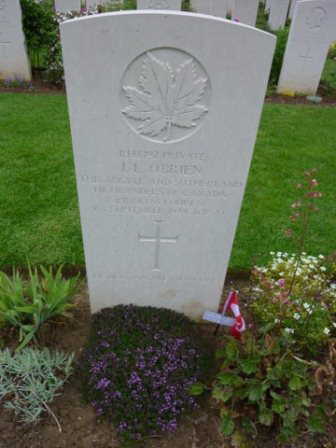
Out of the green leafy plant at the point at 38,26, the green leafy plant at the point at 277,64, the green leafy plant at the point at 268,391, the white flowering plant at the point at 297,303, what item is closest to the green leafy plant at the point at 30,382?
the green leafy plant at the point at 268,391

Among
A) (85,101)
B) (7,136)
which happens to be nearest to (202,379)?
(85,101)

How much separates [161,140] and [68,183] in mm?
2830

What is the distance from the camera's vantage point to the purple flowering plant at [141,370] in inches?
89.0

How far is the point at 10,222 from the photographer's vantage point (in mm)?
4012

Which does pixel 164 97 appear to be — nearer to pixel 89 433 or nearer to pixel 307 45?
pixel 89 433

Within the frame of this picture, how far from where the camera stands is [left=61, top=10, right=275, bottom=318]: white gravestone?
1.86 meters

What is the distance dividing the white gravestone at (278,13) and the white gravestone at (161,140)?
48.0ft

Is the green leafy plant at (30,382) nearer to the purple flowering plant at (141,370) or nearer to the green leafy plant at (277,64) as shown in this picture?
the purple flowering plant at (141,370)

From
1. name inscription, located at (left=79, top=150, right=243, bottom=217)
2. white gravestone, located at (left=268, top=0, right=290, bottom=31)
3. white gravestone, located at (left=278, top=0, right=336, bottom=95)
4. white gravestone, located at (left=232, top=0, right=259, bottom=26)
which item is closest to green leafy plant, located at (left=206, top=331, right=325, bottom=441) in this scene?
name inscription, located at (left=79, top=150, right=243, bottom=217)

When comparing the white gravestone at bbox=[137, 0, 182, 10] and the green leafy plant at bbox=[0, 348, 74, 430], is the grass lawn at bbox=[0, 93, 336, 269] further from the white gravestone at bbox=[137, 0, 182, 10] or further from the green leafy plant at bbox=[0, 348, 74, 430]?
the white gravestone at bbox=[137, 0, 182, 10]

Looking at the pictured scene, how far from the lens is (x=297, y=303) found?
9.32 feet

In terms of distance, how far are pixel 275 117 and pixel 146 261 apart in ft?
17.0

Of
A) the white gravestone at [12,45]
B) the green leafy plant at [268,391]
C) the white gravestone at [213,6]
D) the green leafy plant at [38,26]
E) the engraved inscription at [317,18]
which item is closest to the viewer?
the green leafy plant at [268,391]

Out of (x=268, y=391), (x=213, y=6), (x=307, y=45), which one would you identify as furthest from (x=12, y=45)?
(x=213, y=6)
